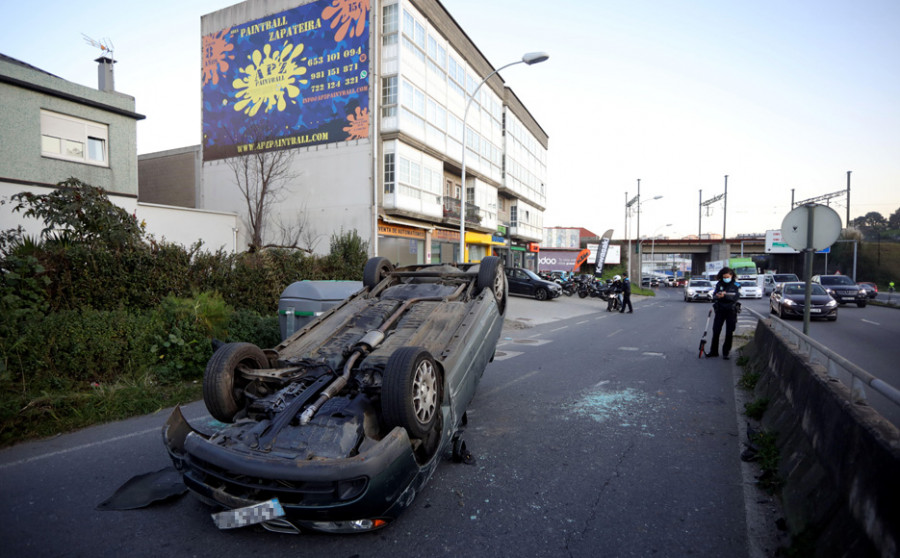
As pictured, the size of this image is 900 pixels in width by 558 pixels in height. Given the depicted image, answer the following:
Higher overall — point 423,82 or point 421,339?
point 423,82

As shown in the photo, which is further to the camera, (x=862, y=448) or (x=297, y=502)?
(x=297, y=502)

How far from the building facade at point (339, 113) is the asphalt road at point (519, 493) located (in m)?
15.1

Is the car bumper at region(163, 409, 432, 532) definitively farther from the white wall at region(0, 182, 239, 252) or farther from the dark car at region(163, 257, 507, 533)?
the white wall at region(0, 182, 239, 252)

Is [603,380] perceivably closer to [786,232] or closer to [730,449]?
[730,449]

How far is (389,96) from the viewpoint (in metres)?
21.0

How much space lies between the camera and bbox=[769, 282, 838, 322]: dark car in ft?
52.3

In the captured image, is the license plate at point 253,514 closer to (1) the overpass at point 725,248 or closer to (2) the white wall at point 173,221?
(2) the white wall at point 173,221

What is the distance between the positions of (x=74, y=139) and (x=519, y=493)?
16.9 metres

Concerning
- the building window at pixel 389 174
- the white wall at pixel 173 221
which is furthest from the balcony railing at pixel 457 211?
the white wall at pixel 173 221

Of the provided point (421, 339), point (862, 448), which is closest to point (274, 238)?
point (421, 339)

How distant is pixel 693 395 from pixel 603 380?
4.15 feet

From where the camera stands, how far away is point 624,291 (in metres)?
20.4

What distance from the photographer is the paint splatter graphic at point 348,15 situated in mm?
20531

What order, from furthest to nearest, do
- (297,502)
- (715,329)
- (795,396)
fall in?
(715,329) < (795,396) < (297,502)
